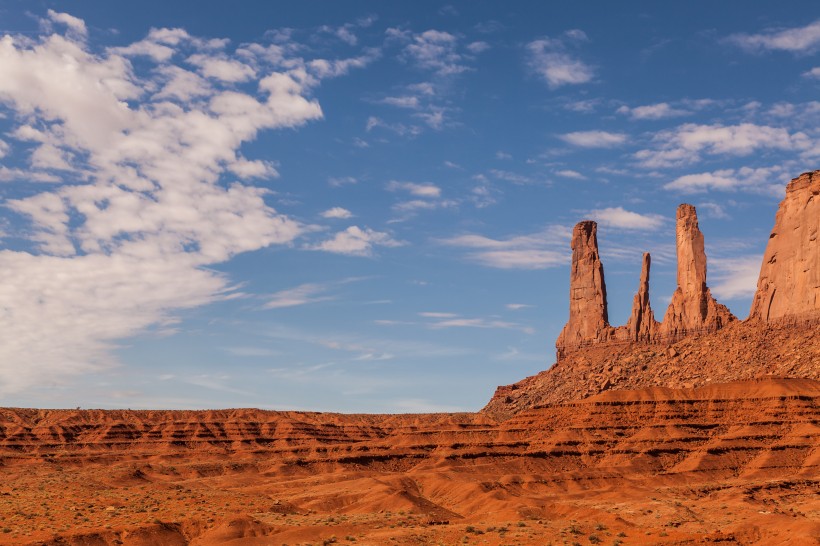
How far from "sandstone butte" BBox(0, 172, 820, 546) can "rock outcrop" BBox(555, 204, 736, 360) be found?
38cm

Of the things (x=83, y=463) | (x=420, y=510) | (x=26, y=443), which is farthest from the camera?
(x=26, y=443)

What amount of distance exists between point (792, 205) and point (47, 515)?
12550 centimetres

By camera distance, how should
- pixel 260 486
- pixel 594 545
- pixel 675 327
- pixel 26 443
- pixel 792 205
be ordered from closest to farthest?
pixel 594 545, pixel 260 486, pixel 26 443, pixel 792 205, pixel 675 327

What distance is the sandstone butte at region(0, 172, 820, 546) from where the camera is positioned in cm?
5847

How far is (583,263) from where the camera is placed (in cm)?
19675

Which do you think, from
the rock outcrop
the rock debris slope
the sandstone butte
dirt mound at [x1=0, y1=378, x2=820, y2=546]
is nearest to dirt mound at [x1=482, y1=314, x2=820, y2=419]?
the rock debris slope

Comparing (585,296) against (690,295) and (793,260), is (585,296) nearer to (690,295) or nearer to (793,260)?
(690,295)

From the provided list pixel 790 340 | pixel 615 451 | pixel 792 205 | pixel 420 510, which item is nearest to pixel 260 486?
pixel 420 510

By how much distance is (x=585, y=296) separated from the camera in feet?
631

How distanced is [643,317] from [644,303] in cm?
273

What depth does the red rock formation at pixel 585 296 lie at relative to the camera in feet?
611

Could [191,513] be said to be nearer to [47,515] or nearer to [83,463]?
[47,515]

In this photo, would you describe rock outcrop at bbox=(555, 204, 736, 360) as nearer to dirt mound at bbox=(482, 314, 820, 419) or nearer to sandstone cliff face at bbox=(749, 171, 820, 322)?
dirt mound at bbox=(482, 314, 820, 419)

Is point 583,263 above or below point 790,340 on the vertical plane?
above
